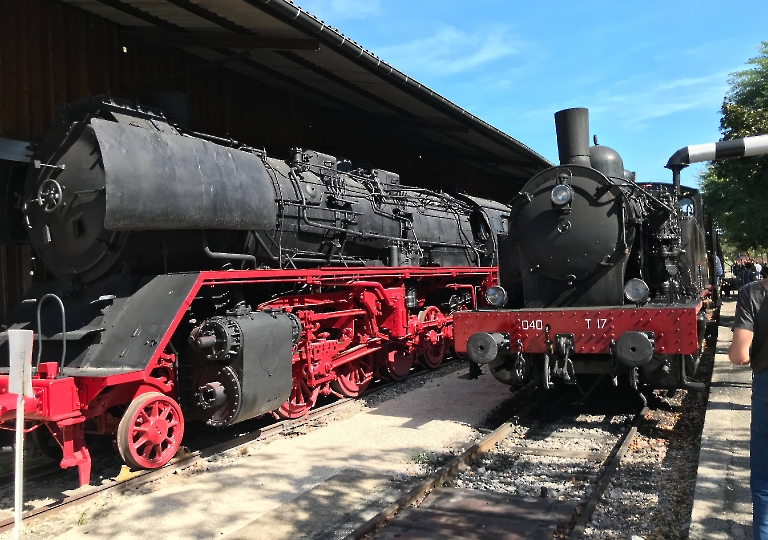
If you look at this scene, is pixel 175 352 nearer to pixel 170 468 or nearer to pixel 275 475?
Result: pixel 170 468

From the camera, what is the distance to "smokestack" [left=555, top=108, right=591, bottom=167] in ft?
23.6

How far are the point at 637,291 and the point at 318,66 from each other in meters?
7.95

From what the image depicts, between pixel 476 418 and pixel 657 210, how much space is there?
309 centimetres

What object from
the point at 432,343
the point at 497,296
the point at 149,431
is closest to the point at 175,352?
the point at 149,431

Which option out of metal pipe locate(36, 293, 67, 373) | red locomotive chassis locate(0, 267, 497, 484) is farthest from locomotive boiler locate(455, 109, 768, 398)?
metal pipe locate(36, 293, 67, 373)

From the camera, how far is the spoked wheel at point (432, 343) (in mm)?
9805

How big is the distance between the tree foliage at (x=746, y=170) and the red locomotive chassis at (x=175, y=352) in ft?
26.2

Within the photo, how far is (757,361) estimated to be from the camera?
309cm

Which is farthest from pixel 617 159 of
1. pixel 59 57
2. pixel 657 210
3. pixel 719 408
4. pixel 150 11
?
pixel 59 57

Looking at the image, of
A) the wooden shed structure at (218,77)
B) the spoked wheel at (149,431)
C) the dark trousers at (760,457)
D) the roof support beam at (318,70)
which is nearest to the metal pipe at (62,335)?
the spoked wheel at (149,431)

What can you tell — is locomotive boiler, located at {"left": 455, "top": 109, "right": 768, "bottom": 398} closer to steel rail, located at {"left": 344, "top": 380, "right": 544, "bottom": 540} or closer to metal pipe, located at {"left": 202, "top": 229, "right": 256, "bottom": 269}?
steel rail, located at {"left": 344, "top": 380, "right": 544, "bottom": 540}

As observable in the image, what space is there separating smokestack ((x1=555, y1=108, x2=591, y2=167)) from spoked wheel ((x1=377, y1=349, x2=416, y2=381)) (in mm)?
3695

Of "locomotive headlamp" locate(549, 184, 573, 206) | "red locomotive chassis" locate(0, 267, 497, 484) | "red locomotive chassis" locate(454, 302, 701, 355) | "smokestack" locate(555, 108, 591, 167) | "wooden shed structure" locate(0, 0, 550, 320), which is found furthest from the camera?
"wooden shed structure" locate(0, 0, 550, 320)

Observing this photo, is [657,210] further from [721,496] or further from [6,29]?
[6,29]
